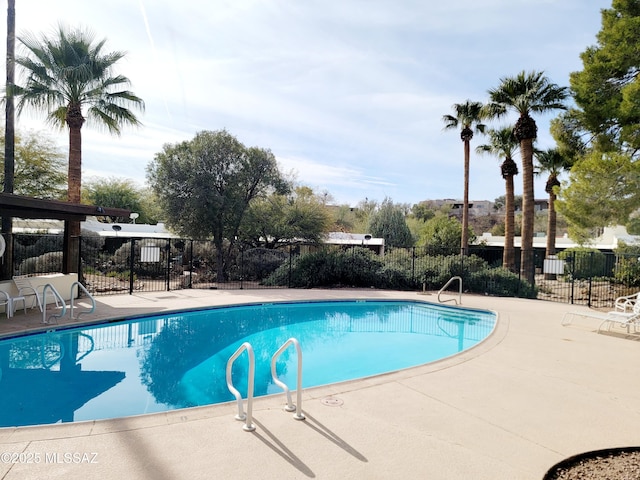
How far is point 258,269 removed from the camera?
20406 mm

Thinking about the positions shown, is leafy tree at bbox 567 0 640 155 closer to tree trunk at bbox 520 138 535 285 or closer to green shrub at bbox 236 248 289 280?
tree trunk at bbox 520 138 535 285

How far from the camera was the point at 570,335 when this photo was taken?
9.01m

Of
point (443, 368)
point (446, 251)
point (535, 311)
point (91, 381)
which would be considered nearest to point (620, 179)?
point (535, 311)

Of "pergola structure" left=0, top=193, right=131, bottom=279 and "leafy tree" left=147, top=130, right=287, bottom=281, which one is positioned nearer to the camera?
"pergola structure" left=0, top=193, right=131, bottom=279

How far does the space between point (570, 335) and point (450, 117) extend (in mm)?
17813

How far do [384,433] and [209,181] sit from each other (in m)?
15.7

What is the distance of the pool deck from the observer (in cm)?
332

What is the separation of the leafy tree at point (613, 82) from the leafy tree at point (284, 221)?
12498 millimetres

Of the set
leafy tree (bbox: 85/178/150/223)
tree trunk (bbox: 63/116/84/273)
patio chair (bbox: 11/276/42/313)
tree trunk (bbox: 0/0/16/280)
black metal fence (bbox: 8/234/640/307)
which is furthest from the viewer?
leafy tree (bbox: 85/178/150/223)

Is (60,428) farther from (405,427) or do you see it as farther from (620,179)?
(620,179)

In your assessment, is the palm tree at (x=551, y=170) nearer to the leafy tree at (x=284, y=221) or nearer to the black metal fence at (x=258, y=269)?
the black metal fence at (x=258, y=269)

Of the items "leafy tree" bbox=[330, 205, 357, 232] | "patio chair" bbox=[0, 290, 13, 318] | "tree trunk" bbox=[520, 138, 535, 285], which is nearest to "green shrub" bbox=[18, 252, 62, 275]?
"patio chair" bbox=[0, 290, 13, 318]

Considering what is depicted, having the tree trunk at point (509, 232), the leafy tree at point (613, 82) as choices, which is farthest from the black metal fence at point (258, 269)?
the leafy tree at point (613, 82)

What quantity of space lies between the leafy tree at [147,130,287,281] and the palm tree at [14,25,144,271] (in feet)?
13.1
